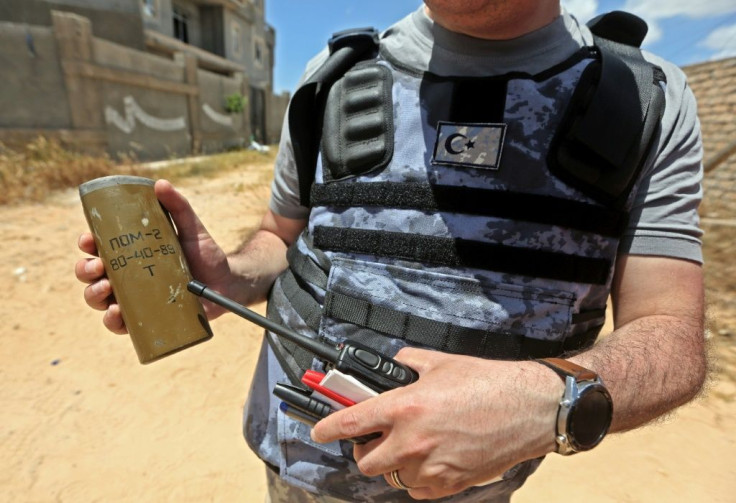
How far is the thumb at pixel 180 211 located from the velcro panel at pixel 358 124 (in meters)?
0.35

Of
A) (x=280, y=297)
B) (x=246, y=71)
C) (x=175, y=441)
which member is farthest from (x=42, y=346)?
(x=246, y=71)

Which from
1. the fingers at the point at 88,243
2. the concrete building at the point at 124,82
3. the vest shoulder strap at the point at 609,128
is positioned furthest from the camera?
the concrete building at the point at 124,82

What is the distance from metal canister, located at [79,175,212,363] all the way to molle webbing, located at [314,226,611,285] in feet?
1.51

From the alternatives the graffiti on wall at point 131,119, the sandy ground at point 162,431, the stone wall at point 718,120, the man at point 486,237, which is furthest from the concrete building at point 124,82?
the stone wall at point 718,120

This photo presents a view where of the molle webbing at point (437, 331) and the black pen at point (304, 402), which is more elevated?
the molle webbing at point (437, 331)

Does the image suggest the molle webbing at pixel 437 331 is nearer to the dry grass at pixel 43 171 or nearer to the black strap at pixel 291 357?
the black strap at pixel 291 357

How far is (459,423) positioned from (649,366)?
15.6 inches

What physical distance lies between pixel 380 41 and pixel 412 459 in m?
1.03

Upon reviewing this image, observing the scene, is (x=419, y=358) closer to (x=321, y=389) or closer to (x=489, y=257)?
(x=321, y=389)

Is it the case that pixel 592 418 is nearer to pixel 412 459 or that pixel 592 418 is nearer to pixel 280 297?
pixel 412 459

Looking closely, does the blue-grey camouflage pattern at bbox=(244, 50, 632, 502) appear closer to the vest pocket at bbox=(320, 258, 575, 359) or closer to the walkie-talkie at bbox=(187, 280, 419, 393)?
the vest pocket at bbox=(320, 258, 575, 359)

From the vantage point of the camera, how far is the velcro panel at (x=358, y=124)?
107 cm

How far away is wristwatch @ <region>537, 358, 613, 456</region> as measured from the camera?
0.69 m

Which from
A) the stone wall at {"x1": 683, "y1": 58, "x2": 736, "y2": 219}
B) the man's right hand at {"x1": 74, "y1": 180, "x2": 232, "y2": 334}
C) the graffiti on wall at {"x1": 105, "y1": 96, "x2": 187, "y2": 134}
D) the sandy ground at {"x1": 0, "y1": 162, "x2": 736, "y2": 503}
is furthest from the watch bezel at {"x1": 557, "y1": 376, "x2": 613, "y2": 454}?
the graffiti on wall at {"x1": 105, "y1": 96, "x2": 187, "y2": 134}
